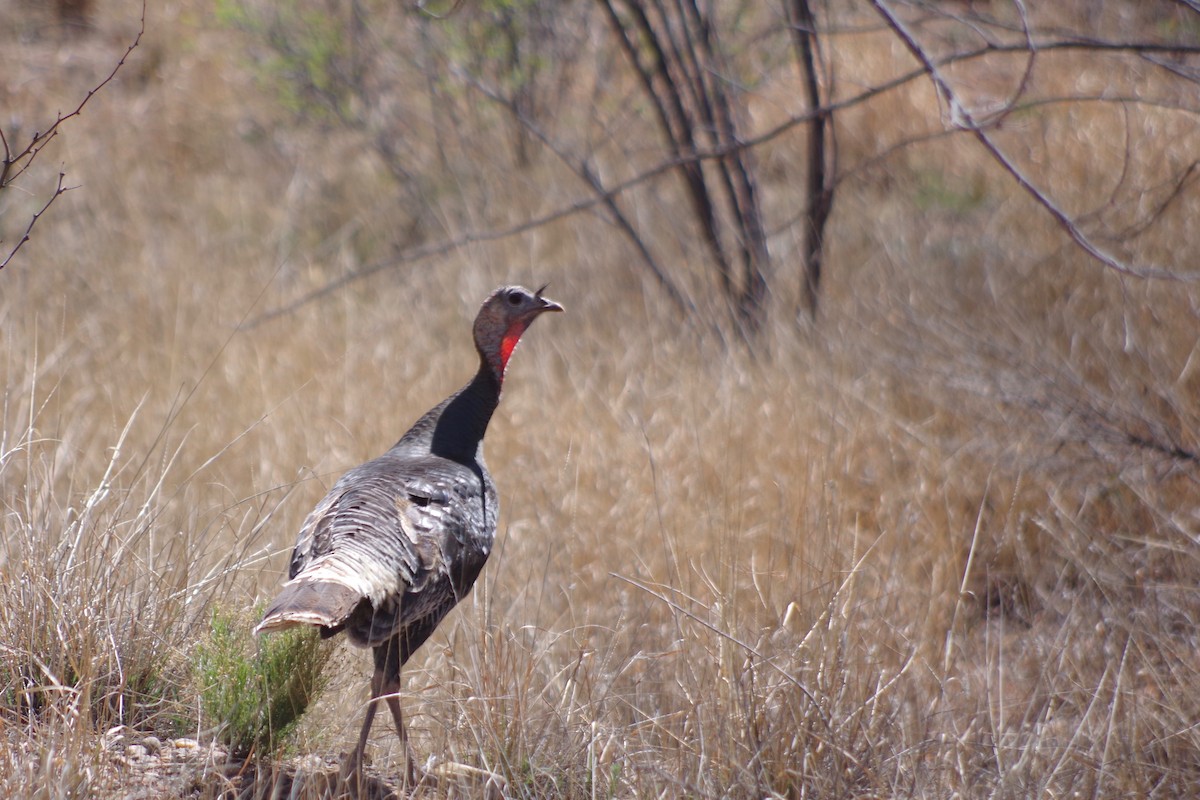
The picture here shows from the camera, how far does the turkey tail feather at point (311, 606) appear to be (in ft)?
8.75

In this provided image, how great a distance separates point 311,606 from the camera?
2.71m

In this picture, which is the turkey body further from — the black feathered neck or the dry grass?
the dry grass

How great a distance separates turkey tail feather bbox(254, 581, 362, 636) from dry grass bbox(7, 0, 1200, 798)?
534 millimetres

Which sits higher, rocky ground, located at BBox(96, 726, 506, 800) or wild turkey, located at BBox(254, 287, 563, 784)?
wild turkey, located at BBox(254, 287, 563, 784)

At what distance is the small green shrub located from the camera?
3.27 m

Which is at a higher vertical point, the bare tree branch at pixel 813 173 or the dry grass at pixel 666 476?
the bare tree branch at pixel 813 173

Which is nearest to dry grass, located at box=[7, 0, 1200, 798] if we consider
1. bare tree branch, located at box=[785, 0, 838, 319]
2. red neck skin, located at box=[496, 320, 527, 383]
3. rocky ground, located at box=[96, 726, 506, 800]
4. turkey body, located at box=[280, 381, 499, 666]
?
rocky ground, located at box=[96, 726, 506, 800]

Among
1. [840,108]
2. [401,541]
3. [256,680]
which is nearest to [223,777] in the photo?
[256,680]

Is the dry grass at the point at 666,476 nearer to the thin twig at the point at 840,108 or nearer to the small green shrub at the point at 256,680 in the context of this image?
the small green shrub at the point at 256,680

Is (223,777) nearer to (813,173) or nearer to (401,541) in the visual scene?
(401,541)

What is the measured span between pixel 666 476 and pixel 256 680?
95.5 inches

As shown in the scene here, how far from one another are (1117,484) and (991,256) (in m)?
2.61

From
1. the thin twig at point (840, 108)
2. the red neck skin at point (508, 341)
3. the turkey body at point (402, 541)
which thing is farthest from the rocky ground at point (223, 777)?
the thin twig at point (840, 108)

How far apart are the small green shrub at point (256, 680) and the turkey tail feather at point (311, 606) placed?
53 centimetres
